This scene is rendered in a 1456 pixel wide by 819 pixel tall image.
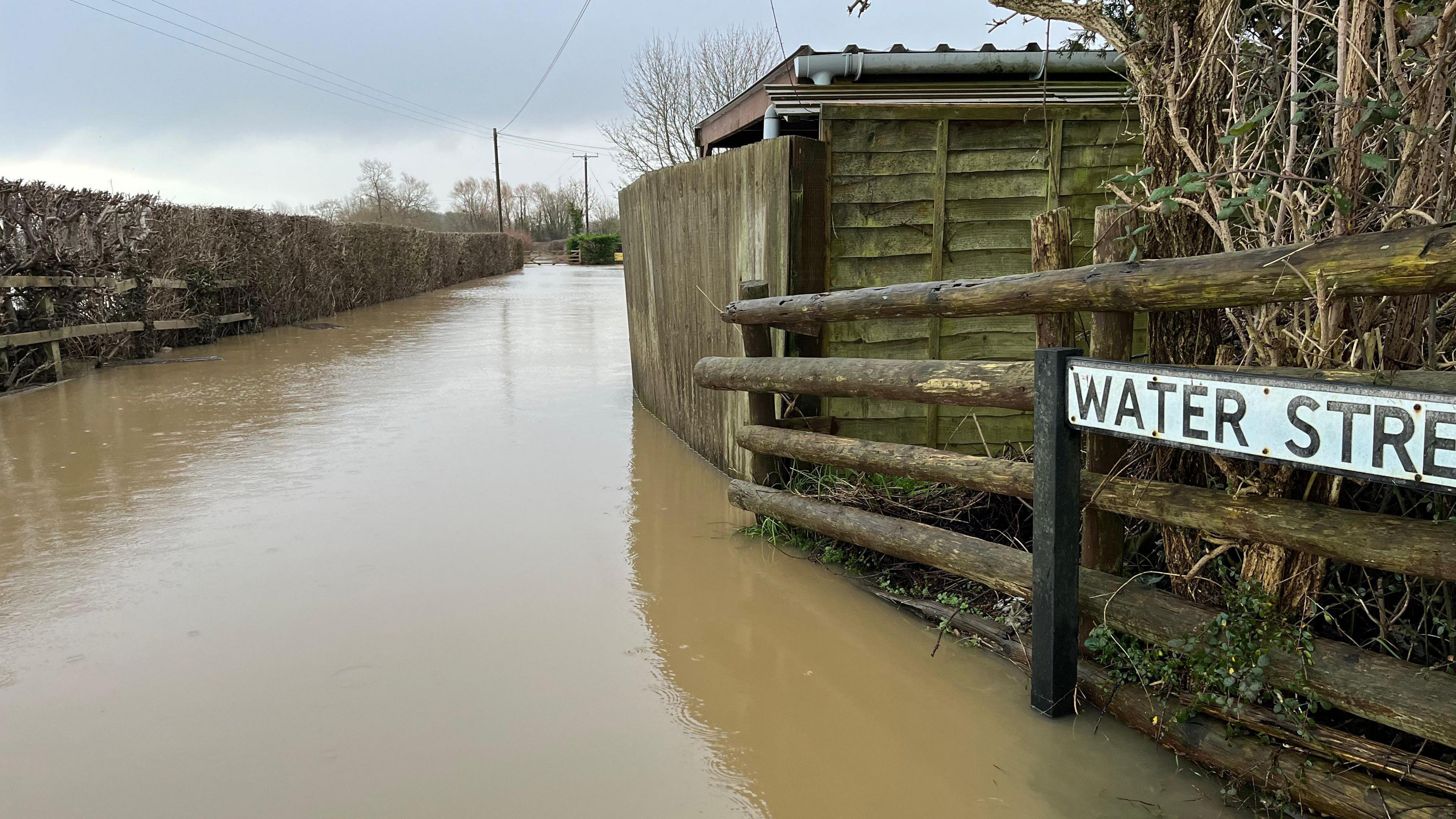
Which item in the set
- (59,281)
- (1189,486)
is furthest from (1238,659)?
(59,281)

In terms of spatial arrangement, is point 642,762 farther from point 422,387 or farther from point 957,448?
point 422,387

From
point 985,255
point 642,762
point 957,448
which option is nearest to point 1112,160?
point 985,255

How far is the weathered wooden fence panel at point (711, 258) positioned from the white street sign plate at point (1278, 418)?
2624mm

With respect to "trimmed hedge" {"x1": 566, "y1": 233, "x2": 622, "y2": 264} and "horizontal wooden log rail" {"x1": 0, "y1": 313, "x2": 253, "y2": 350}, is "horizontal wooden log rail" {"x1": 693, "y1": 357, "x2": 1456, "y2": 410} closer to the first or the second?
"horizontal wooden log rail" {"x1": 0, "y1": 313, "x2": 253, "y2": 350}

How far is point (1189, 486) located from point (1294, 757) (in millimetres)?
805

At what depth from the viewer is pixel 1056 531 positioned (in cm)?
301

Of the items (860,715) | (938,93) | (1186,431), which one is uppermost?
(938,93)

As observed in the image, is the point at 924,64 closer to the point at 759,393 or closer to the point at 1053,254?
the point at 759,393

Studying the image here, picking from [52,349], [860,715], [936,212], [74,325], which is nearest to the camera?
[860,715]

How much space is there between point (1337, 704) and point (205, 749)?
10.7 ft

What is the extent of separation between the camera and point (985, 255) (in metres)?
5.91

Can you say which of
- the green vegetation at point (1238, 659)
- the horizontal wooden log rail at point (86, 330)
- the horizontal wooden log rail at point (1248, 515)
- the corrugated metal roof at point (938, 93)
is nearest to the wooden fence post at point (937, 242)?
the corrugated metal roof at point (938, 93)

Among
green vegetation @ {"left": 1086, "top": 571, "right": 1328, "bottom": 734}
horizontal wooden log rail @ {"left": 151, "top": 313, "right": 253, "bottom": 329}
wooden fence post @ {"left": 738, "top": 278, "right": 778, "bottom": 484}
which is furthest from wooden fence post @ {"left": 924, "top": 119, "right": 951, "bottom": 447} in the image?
horizontal wooden log rail @ {"left": 151, "top": 313, "right": 253, "bottom": 329}

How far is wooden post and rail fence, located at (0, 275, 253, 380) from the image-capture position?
9.92 metres
